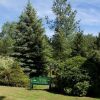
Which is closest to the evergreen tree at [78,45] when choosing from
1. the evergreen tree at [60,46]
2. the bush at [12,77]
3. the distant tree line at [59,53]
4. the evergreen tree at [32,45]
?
the distant tree line at [59,53]

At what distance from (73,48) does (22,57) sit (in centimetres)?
998

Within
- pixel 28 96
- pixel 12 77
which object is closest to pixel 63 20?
Result: pixel 12 77

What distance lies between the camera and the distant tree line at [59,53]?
24828 mm

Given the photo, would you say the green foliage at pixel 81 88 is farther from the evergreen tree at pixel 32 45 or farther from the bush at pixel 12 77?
the evergreen tree at pixel 32 45

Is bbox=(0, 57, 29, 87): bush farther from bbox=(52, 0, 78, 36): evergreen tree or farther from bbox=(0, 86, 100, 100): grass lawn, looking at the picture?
bbox=(52, 0, 78, 36): evergreen tree

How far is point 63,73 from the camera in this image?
25562 millimetres

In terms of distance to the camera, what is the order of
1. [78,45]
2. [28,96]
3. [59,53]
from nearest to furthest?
[28,96], [59,53], [78,45]

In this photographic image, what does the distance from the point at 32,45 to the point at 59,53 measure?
550cm

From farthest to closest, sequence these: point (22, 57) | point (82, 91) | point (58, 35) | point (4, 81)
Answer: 1. point (58, 35)
2. point (22, 57)
3. point (4, 81)
4. point (82, 91)

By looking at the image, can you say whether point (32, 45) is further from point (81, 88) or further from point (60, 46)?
point (81, 88)

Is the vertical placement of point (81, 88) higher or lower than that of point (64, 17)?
lower

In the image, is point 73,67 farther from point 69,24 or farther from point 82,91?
point 69,24

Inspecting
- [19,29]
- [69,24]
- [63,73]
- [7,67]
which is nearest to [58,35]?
[69,24]

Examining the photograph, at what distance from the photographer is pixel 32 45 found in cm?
3944
